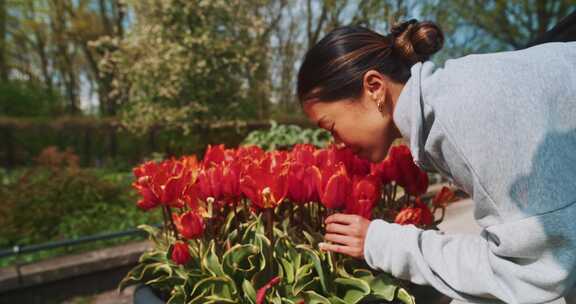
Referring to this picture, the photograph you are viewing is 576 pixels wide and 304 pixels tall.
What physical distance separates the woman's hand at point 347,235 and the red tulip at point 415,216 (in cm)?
13

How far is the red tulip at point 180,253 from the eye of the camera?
3.63 feet

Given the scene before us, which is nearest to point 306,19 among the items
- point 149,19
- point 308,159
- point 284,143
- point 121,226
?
point 149,19

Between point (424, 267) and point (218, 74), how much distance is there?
521 cm

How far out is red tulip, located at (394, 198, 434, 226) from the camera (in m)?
1.13

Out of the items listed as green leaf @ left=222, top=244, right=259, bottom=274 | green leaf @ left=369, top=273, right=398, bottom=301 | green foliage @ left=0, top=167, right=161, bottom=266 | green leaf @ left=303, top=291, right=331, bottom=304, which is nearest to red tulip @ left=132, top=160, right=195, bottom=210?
green leaf @ left=222, top=244, right=259, bottom=274

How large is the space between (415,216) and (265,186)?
1.46 feet

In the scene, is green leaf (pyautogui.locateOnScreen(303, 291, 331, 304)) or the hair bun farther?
the hair bun

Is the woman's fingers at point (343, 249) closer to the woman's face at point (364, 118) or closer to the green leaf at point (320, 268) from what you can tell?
the green leaf at point (320, 268)

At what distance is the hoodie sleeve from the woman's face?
305mm

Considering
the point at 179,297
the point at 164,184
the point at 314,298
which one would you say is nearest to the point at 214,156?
the point at 164,184

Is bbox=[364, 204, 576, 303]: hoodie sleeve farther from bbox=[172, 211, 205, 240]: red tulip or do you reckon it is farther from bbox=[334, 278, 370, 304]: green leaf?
bbox=[172, 211, 205, 240]: red tulip

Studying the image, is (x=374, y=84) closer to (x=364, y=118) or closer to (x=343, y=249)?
(x=364, y=118)

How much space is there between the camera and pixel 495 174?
2.85 ft

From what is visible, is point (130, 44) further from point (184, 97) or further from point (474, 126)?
point (474, 126)
